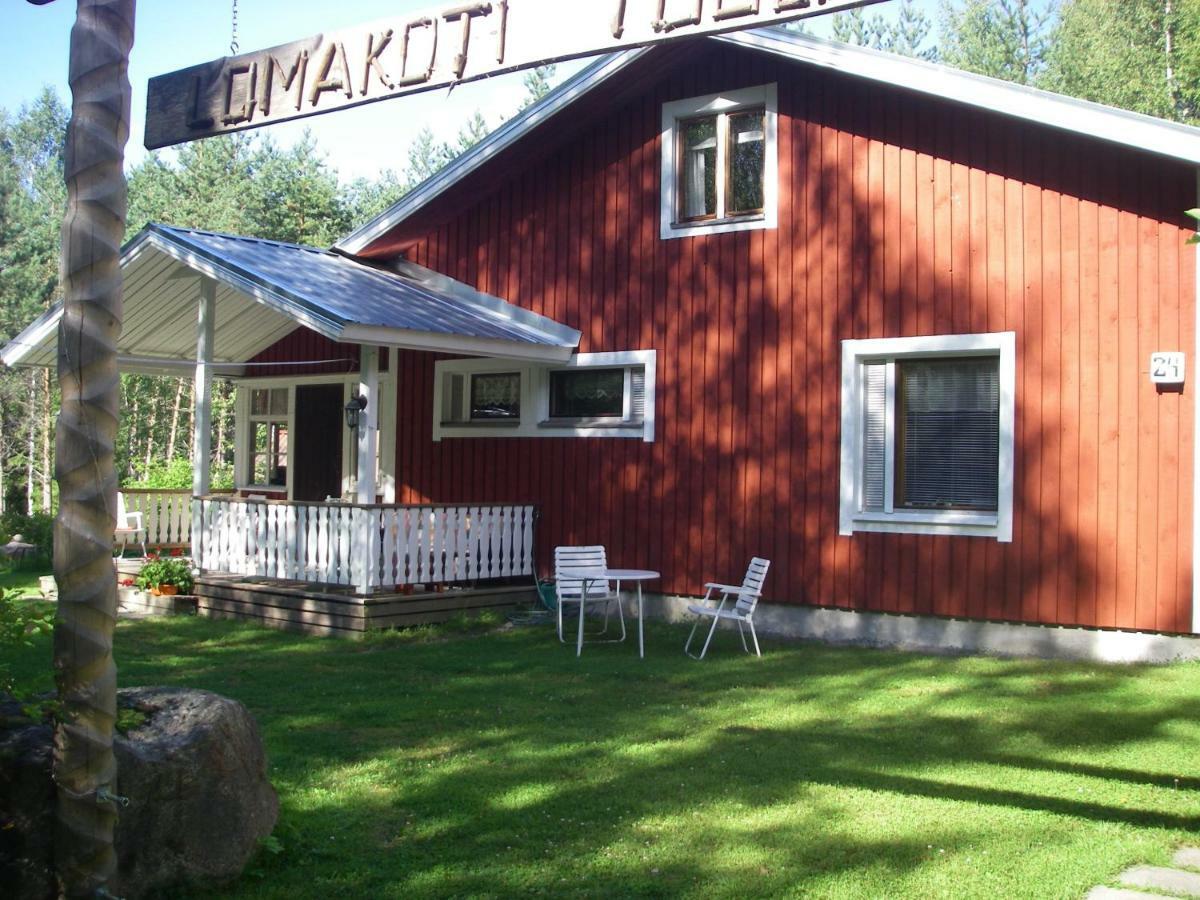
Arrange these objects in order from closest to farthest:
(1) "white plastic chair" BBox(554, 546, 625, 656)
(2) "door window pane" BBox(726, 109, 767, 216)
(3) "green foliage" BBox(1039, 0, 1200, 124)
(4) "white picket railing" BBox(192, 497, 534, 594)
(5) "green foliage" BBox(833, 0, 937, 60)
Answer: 1. (1) "white plastic chair" BBox(554, 546, 625, 656)
2. (4) "white picket railing" BBox(192, 497, 534, 594)
3. (2) "door window pane" BBox(726, 109, 767, 216)
4. (3) "green foliage" BBox(1039, 0, 1200, 124)
5. (5) "green foliage" BBox(833, 0, 937, 60)

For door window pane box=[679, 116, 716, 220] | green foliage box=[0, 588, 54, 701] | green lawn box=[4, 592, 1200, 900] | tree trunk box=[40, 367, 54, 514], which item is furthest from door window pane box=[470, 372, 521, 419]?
tree trunk box=[40, 367, 54, 514]

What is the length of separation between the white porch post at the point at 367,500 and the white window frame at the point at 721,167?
3.30 m

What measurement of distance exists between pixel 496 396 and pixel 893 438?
4.77 m

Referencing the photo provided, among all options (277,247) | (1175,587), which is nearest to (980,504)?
(1175,587)

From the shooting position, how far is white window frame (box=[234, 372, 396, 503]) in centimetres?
1402

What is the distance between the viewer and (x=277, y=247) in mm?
13234

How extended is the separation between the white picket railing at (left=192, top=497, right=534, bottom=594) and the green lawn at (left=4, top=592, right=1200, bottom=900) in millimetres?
1190

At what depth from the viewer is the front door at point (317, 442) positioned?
599 inches

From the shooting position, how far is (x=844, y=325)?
10609 millimetres

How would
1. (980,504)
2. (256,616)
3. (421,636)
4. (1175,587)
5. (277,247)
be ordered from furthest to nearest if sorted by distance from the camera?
(277,247), (256,616), (421,636), (980,504), (1175,587)

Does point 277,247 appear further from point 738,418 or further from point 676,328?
point 738,418

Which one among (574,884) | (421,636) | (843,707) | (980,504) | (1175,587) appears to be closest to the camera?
(574,884)

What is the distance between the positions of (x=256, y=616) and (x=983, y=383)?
7068 millimetres

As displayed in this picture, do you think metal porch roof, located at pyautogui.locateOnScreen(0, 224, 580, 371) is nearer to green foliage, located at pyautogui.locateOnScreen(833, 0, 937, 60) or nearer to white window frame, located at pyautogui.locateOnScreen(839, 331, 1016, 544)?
white window frame, located at pyautogui.locateOnScreen(839, 331, 1016, 544)
